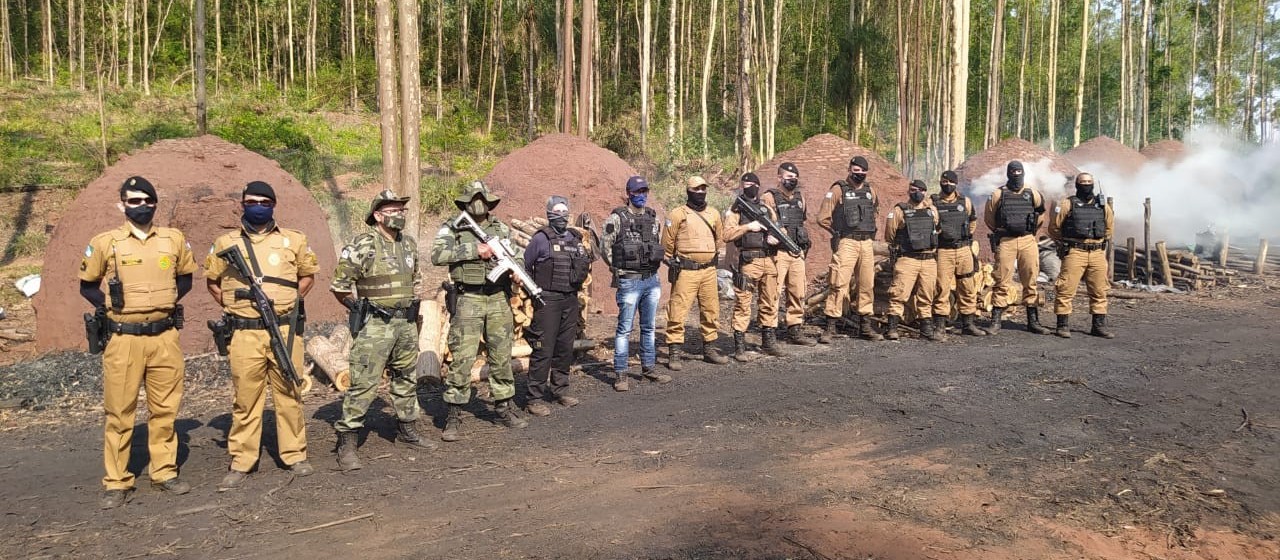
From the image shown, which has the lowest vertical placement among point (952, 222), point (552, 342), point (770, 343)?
point (770, 343)

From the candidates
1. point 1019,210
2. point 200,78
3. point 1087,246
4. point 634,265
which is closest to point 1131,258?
point 1087,246

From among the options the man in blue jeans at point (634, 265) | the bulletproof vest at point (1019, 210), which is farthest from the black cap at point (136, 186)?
the bulletproof vest at point (1019, 210)

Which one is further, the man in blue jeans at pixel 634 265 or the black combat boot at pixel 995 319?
the black combat boot at pixel 995 319

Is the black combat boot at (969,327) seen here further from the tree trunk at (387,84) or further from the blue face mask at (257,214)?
the blue face mask at (257,214)

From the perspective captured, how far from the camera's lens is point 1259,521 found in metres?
4.16

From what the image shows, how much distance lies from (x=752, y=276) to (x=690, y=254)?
3.49ft

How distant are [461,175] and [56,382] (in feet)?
49.0

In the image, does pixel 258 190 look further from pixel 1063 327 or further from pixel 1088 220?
pixel 1063 327

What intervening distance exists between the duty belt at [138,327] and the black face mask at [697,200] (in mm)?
4916

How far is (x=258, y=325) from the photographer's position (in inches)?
194


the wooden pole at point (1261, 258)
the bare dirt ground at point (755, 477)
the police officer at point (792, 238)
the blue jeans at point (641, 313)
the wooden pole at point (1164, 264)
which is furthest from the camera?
the wooden pole at point (1261, 258)

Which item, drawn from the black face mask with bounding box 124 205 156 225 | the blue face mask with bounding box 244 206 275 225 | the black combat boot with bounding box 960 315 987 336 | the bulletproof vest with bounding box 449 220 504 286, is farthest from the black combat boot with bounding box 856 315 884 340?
the black face mask with bounding box 124 205 156 225

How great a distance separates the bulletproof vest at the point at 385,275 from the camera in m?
5.30

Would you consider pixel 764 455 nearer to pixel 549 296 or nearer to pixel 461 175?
pixel 549 296
